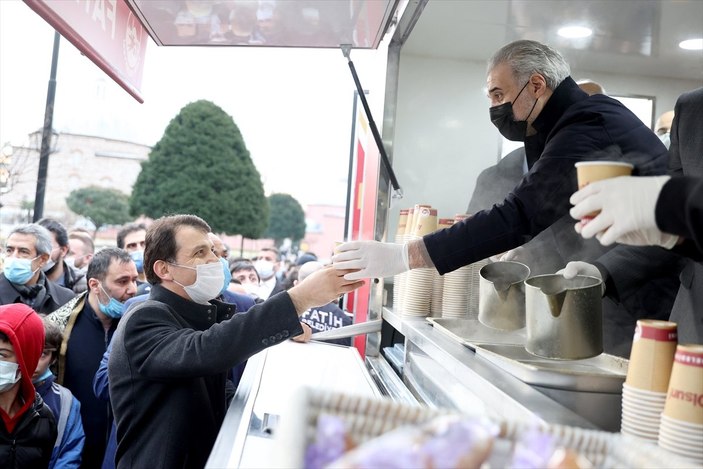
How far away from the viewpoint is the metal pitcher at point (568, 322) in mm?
1401

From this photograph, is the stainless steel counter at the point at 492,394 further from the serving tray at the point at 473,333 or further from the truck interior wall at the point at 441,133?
the truck interior wall at the point at 441,133

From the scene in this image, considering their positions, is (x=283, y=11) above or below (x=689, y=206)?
above

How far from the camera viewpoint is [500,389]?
132cm

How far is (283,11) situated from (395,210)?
5.71 feet

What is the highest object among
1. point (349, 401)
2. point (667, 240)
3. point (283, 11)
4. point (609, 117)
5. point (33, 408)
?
point (283, 11)

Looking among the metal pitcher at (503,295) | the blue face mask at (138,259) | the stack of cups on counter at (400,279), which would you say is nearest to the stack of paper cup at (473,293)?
the stack of cups on counter at (400,279)

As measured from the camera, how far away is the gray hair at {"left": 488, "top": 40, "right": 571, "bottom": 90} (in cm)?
218

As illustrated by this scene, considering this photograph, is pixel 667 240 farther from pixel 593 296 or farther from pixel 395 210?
pixel 395 210

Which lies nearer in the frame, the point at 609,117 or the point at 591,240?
the point at 609,117

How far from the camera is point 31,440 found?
8.89 feet

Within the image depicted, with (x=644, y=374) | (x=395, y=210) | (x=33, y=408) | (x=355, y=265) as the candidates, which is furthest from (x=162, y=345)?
(x=395, y=210)

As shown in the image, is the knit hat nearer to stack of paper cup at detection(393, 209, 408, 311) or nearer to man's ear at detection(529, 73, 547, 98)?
stack of paper cup at detection(393, 209, 408, 311)

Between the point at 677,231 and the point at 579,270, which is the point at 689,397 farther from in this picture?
the point at 579,270

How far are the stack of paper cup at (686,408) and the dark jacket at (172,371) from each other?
4.06 feet
